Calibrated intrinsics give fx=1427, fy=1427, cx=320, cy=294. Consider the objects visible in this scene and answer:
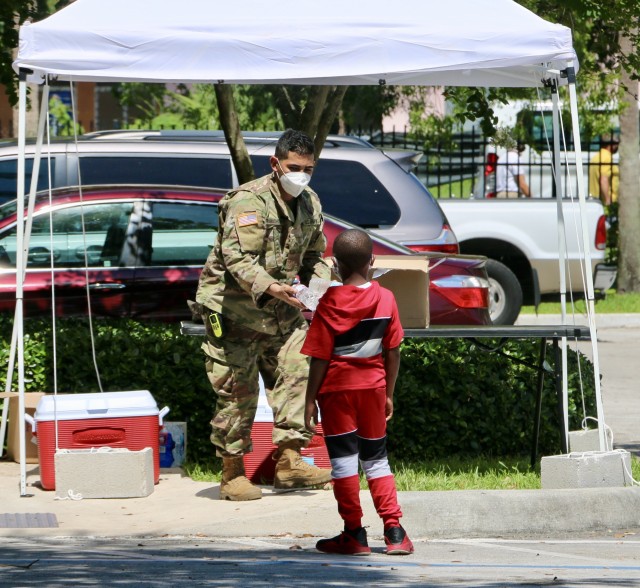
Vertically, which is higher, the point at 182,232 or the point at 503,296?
the point at 182,232

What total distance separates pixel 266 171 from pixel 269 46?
458 cm

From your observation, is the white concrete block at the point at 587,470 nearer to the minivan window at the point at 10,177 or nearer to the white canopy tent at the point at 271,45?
the white canopy tent at the point at 271,45

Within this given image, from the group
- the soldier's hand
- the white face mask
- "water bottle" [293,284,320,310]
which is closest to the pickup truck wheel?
the white face mask

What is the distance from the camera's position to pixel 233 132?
941 cm

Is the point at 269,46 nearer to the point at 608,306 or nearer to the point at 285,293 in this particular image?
the point at 285,293

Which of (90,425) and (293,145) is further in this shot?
(90,425)

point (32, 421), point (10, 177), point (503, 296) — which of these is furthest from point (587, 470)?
point (503, 296)

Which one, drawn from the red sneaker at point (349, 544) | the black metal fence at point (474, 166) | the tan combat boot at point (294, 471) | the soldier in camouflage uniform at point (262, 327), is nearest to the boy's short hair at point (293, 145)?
the soldier in camouflage uniform at point (262, 327)

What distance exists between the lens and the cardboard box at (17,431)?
8273 millimetres

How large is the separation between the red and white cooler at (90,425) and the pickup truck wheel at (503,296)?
25.3 feet

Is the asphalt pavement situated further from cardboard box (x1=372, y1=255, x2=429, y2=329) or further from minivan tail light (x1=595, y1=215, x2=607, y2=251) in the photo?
minivan tail light (x1=595, y1=215, x2=607, y2=251)

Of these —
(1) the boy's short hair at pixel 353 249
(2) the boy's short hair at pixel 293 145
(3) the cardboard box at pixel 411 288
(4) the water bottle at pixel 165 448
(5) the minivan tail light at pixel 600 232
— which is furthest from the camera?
(5) the minivan tail light at pixel 600 232

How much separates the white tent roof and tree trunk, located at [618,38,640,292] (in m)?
10.9

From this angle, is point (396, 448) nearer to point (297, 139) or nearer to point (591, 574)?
point (297, 139)
